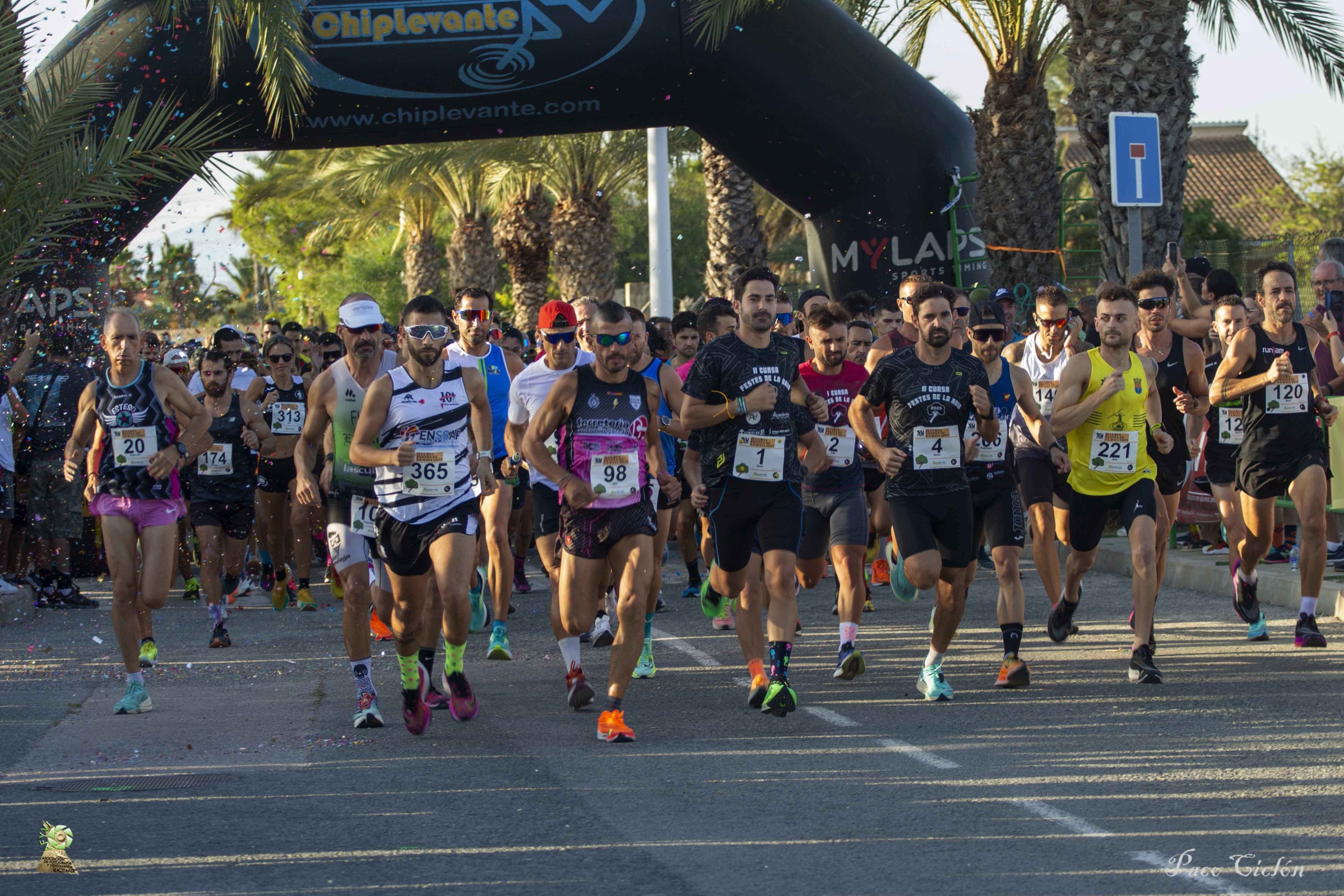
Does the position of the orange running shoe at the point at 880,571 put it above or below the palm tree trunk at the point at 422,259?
below

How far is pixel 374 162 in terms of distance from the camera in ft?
82.7

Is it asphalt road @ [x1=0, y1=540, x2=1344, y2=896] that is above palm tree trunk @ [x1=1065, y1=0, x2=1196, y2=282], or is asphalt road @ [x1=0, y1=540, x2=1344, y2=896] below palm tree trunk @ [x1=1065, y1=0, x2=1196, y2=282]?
below

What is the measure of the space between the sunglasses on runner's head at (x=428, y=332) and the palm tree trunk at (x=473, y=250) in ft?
88.6

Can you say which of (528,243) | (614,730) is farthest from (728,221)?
(614,730)

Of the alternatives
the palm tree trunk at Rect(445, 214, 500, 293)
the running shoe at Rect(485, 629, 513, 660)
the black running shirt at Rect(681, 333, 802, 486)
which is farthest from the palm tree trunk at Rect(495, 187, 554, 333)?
the black running shirt at Rect(681, 333, 802, 486)

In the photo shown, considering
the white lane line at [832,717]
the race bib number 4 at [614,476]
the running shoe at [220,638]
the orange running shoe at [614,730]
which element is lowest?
the white lane line at [832,717]

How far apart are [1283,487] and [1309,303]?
11.6 metres

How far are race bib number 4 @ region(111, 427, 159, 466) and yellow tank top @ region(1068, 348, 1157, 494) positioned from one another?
4859 mm

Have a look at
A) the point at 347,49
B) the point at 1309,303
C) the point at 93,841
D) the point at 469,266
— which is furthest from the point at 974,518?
the point at 469,266

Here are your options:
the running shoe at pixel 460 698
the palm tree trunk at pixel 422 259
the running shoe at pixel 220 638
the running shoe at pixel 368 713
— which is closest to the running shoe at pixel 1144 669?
the running shoe at pixel 460 698

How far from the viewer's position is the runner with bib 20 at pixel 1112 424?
8.15m

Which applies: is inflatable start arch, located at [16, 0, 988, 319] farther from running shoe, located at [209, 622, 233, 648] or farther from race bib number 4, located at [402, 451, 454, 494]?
race bib number 4, located at [402, 451, 454, 494]

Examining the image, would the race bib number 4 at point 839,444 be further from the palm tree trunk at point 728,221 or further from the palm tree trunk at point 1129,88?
the palm tree trunk at point 728,221

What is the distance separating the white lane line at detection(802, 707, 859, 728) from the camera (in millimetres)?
7168
